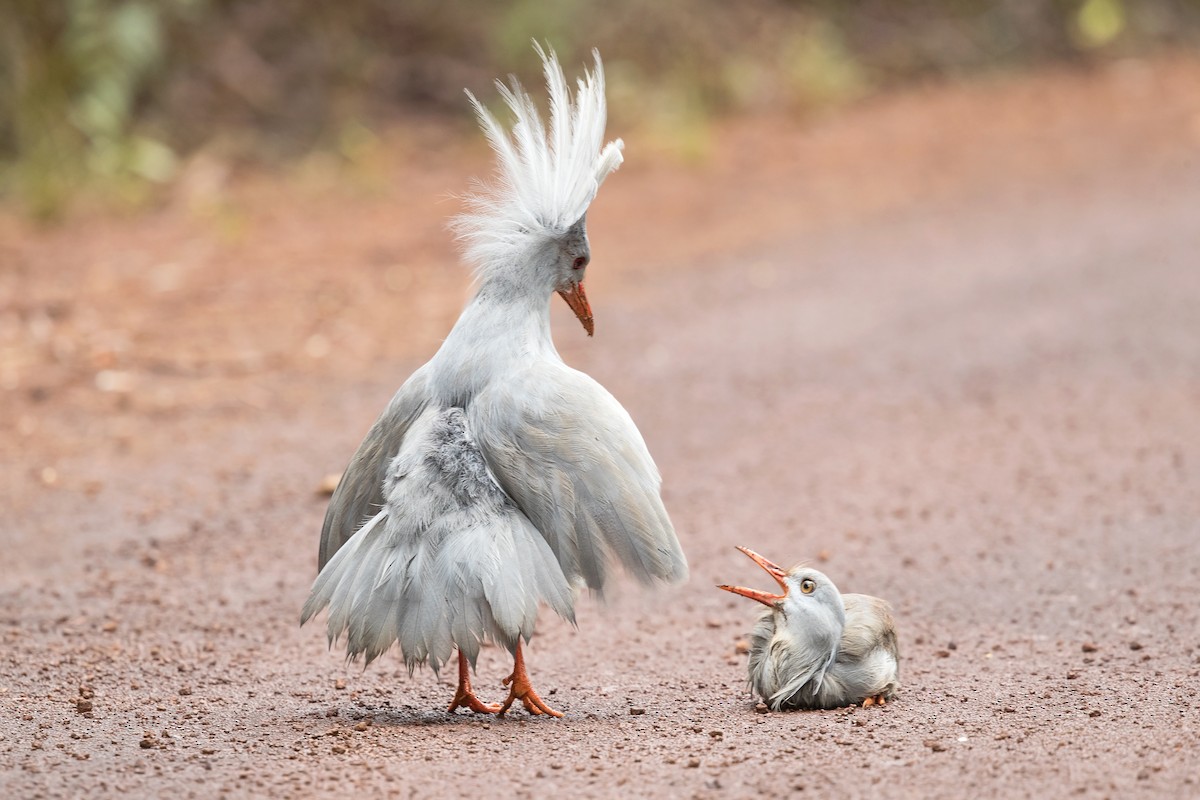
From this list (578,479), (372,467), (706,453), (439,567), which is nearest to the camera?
(439,567)

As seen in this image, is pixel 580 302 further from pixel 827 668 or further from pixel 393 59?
pixel 393 59

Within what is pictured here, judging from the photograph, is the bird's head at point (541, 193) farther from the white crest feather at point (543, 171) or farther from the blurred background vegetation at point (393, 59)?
the blurred background vegetation at point (393, 59)

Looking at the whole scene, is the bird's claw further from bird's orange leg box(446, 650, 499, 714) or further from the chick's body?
the chick's body

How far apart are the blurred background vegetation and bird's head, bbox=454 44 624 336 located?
8.14m

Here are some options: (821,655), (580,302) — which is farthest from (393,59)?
(821,655)

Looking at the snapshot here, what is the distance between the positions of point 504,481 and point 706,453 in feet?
11.7

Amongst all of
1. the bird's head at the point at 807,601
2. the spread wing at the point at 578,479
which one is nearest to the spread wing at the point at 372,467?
the spread wing at the point at 578,479

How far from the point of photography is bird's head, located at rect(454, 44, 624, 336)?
4730 mm

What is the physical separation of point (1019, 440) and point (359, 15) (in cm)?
1044

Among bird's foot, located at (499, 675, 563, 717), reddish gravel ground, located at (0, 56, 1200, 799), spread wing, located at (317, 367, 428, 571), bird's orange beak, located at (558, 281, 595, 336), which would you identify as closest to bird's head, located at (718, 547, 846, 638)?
reddish gravel ground, located at (0, 56, 1200, 799)

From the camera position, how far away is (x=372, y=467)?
15.3ft

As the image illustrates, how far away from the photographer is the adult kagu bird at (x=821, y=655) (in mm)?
4535

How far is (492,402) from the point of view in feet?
14.8

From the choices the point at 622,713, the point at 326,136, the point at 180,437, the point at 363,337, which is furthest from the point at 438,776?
the point at 326,136
